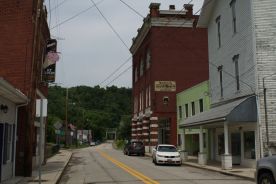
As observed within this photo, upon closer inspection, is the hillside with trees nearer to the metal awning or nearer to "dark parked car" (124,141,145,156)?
"dark parked car" (124,141,145,156)

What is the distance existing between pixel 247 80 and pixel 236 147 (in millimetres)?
4980

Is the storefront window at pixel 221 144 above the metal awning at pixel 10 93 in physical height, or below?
below

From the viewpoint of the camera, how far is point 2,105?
17.1 meters

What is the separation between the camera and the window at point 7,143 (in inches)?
715

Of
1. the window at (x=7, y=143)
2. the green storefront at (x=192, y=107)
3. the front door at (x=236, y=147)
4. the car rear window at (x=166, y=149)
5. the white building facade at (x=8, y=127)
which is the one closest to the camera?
the white building facade at (x=8, y=127)

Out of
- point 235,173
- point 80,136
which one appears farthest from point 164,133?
point 80,136

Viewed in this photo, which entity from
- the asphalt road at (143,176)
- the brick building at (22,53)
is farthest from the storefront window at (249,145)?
the brick building at (22,53)

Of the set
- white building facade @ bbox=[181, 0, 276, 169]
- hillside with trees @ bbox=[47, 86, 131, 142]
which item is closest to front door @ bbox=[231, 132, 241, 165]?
white building facade @ bbox=[181, 0, 276, 169]

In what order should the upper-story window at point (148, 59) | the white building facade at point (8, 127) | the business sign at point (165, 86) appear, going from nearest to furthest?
the white building facade at point (8, 127), the business sign at point (165, 86), the upper-story window at point (148, 59)

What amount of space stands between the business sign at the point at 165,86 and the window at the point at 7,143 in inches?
1371

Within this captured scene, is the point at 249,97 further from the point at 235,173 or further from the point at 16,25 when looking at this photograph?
the point at 16,25

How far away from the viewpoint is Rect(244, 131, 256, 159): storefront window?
25578mm

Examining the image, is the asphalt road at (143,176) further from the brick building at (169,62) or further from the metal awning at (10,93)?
the brick building at (169,62)

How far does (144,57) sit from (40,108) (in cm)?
4526
